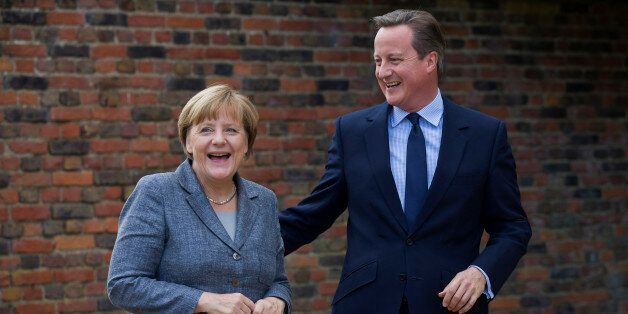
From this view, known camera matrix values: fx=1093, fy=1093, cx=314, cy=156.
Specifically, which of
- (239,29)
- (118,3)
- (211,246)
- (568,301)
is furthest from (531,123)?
(211,246)

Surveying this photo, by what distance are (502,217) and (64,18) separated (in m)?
2.85

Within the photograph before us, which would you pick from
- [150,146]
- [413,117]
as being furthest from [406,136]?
[150,146]

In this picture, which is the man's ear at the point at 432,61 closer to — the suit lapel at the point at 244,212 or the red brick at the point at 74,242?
the suit lapel at the point at 244,212

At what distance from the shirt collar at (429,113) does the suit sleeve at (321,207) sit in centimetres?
22

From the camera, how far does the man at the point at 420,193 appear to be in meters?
3.74

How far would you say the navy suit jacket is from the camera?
3734 millimetres

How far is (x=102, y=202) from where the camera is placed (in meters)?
5.78

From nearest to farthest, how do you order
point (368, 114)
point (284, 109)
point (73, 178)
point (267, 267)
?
1. point (267, 267)
2. point (368, 114)
3. point (73, 178)
4. point (284, 109)

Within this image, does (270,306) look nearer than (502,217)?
Yes

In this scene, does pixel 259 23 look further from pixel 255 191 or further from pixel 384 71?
pixel 255 191

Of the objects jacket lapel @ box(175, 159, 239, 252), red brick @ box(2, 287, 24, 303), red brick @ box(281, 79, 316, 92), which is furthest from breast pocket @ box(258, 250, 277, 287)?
red brick @ box(281, 79, 316, 92)

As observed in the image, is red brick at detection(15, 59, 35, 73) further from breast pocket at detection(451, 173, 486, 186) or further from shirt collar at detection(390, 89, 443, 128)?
breast pocket at detection(451, 173, 486, 186)

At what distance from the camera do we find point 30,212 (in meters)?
5.66

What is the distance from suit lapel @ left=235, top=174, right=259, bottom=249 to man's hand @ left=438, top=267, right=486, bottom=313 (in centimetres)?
68
